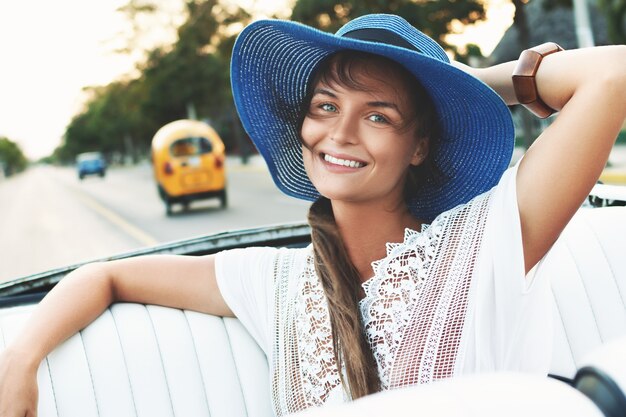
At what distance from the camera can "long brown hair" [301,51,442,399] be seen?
1516 mm

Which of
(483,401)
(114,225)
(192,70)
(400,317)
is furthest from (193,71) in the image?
(483,401)

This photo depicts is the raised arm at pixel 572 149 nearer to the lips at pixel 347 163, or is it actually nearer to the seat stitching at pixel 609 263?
the lips at pixel 347 163

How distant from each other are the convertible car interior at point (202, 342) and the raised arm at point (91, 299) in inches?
1.7

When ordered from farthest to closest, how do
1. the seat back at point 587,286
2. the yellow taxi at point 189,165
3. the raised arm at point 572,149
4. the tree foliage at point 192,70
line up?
the tree foliage at point 192,70, the yellow taxi at point 189,165, the seat back at point 587,286, the raised arm at point 572,149

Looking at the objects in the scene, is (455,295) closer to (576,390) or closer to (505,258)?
(505,258)

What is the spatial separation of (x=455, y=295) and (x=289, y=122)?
30.3 inches

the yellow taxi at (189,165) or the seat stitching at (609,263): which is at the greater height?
the yellow taxi at (189,165)

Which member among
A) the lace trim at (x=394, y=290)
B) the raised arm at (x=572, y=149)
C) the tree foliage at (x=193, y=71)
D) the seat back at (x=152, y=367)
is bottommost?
the seat back at (x=152, y=367)

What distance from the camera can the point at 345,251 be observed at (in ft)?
5.70

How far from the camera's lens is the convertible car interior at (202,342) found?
1697 millimetres

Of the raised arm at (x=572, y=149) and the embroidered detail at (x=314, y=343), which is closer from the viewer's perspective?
the raised arm at (x=572, y=149)

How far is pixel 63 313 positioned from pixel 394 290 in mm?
840

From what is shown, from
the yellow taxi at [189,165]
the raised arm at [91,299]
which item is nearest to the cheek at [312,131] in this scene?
the raised arm at [91,299]

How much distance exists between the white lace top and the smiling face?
0.61 feet
